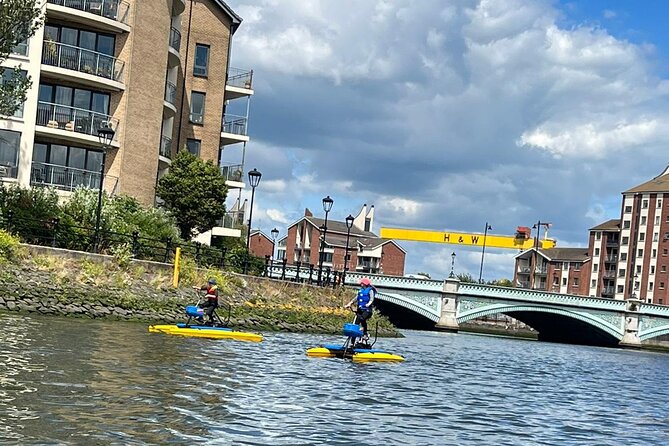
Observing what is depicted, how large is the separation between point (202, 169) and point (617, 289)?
9739cm

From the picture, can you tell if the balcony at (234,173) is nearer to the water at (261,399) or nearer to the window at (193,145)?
the window at (193,145)

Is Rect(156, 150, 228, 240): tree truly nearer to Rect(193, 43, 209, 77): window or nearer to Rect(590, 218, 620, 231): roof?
Rect(193, 43, 209, 77): window

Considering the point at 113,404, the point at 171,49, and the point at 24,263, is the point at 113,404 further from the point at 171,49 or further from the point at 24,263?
the point at 171,49

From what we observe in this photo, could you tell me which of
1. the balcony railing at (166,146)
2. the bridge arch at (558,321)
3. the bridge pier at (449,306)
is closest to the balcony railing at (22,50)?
the balcony railing at (166,146)

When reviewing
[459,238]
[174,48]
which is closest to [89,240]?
[174,48]

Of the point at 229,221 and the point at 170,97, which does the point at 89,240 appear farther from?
the point at 229,221

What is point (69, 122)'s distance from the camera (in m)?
45.9

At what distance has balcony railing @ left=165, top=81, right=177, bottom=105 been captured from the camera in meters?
52.5

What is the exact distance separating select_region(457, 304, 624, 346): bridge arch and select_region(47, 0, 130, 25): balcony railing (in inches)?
1395

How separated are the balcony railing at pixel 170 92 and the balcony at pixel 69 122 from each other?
5.90 meters

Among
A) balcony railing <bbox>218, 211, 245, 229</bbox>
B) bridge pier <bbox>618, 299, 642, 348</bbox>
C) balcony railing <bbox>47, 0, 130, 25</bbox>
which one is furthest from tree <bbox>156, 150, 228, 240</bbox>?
bridge pier <bbox>618, 299, 642, 348</bbox>

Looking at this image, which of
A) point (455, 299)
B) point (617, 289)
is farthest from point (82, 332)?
point (617, 289)

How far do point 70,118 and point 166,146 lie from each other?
8.38 m

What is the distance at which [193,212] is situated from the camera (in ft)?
159
